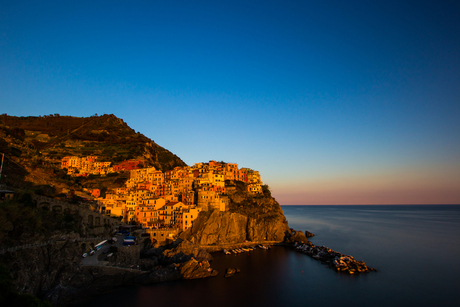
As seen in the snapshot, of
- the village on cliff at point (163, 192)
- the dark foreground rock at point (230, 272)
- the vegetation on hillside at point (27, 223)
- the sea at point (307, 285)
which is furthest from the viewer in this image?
the village on cliff at point (163, 192)

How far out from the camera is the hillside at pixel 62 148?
52.3 m

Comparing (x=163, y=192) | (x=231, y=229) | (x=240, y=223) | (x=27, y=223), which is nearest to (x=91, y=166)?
(x=163, y=192)

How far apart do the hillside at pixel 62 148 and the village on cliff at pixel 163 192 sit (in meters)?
5.82

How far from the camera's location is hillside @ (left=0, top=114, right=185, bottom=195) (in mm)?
52281

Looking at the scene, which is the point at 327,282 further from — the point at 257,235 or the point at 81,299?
the point at 81,299

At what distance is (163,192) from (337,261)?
159ft

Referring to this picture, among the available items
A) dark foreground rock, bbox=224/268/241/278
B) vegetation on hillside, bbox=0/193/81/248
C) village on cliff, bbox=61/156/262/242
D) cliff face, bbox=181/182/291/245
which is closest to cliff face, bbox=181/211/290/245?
cliff face, bbox=181/182/291/245

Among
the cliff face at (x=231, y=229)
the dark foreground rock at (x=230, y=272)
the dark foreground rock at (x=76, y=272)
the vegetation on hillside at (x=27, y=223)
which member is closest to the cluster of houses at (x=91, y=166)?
the cliff face at (x=231, y=229)

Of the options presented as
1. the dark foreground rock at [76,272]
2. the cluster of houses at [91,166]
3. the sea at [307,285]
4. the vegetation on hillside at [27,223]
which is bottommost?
the sea at [307,285]

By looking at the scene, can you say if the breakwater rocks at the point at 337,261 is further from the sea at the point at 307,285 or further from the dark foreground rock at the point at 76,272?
the dark foreground rock at the point at 76,272

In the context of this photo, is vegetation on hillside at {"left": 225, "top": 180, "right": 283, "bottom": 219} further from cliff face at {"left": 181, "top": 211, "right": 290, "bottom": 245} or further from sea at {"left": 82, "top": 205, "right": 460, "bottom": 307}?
sea at {"left": 82, "top": 205, "right": 460, "bottom": 307}

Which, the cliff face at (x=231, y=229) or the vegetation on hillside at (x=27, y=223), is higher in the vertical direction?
the vegetation on hillside at (x=27, y=223)

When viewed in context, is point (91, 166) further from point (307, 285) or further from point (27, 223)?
point (307, 285)

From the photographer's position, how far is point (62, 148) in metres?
103
